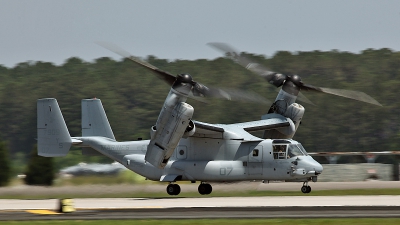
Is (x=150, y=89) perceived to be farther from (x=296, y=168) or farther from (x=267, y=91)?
(x=296, y=168)

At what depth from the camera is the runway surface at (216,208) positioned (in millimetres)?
23266

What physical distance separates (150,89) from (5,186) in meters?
78.2

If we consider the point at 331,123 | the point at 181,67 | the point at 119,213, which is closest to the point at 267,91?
the point at 331,123

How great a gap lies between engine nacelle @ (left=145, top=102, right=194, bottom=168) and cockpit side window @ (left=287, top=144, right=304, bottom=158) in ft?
16.8

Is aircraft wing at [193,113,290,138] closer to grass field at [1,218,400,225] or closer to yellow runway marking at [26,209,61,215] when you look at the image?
yellow runway marking at [26,209,61,215]

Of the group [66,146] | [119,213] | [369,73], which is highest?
[369,73]

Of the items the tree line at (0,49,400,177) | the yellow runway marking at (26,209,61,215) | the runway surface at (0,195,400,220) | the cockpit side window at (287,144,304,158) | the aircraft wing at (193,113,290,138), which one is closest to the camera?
the runway surface at (0,195,400,220)

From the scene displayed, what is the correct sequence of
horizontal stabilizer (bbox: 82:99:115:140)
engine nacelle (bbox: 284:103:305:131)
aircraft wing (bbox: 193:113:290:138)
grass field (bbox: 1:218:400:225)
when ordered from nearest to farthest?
grass field (bbox: 1:218:400:225) < aircraft wing (bbox: 193:113:290:138) < engine nacelle (bbox: 284:103:305:131) < horizontal stabilizer (bbox: 82:99:115:140)

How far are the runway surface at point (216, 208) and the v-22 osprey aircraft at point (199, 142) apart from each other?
1705 millimetres

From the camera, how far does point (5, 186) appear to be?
123 feet

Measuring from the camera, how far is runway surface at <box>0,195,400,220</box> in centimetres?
2327

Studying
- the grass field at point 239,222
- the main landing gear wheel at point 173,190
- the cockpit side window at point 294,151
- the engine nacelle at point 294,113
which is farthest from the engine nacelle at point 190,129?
the grass field at point 239,222

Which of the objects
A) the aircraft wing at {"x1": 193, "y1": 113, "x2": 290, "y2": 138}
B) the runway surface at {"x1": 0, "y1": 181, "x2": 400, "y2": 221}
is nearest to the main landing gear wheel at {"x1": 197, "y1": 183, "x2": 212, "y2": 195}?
the runway surface at {"x1": 0, "y1": 181, "x2": 400, "y2": 221}

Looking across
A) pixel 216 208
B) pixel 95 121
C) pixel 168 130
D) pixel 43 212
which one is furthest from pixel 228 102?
pixel 43 212
